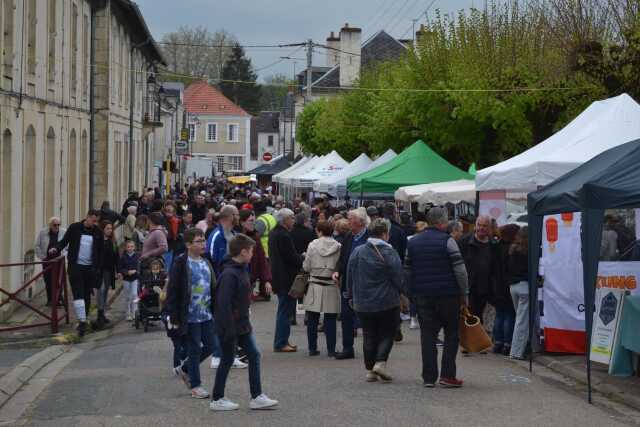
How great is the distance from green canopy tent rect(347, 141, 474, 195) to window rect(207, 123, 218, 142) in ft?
262

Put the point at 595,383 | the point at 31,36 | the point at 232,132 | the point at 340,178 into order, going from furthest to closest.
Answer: the point at 232,132 < the point at 340,178 < the point at 31,36 < the point at 595,383

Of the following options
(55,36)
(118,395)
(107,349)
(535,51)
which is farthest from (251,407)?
(535,51)

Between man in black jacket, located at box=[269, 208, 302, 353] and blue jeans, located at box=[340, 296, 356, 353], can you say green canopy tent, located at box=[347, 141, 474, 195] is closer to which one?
man in black jacket, located at box=[269, 208, 302, 353]

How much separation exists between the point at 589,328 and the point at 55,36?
54.0 ft

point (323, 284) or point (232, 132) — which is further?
point (232, 132)

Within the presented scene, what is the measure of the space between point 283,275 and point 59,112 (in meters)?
11.9

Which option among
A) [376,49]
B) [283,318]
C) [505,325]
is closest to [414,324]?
[505,325]

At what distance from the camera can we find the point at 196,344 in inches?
400

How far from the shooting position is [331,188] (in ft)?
111

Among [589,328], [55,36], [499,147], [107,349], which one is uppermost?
[55,36]

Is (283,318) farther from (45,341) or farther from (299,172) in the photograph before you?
(299,172)

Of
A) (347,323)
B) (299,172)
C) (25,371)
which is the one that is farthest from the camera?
(299,172)

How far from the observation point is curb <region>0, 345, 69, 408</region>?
1093cm

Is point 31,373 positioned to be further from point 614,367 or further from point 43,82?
point 43,82
